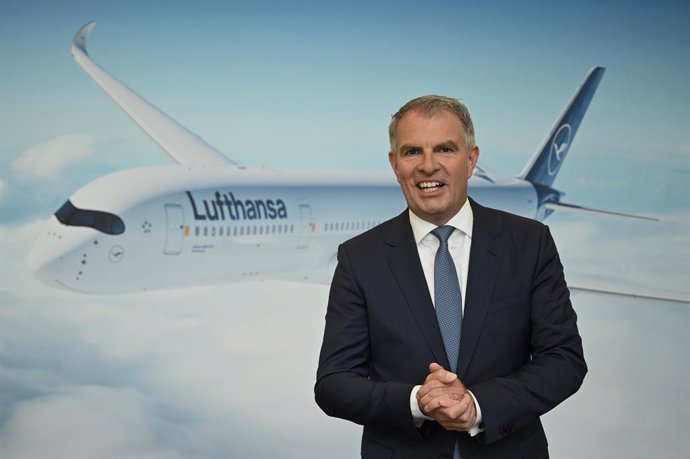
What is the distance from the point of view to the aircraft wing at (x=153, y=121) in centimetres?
752

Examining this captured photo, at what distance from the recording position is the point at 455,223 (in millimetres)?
2152

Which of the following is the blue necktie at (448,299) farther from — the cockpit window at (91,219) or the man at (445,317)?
the cockpit window at (91,219)

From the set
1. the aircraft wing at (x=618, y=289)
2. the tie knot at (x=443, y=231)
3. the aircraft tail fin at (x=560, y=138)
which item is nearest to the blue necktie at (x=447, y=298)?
the tie knot at (x=443, y=231)

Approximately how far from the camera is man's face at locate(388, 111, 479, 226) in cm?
203

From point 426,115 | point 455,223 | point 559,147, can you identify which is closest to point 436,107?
point 426,115

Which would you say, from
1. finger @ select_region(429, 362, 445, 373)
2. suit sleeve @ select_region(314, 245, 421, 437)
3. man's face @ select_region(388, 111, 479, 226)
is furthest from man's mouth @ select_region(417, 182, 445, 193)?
finger @ select_region(429, 362, 445, 373)

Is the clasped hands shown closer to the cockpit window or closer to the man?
the man

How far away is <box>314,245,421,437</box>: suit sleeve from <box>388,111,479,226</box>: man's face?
0.24m

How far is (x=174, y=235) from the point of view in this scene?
773 cm

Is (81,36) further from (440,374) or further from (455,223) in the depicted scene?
(440,374)

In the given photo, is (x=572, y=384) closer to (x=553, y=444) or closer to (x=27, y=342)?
(x=553, y=444)

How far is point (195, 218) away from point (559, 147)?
13.1 ft

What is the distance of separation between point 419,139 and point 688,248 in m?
6.59

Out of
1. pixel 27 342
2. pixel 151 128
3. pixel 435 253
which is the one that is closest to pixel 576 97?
pixel 151 128
